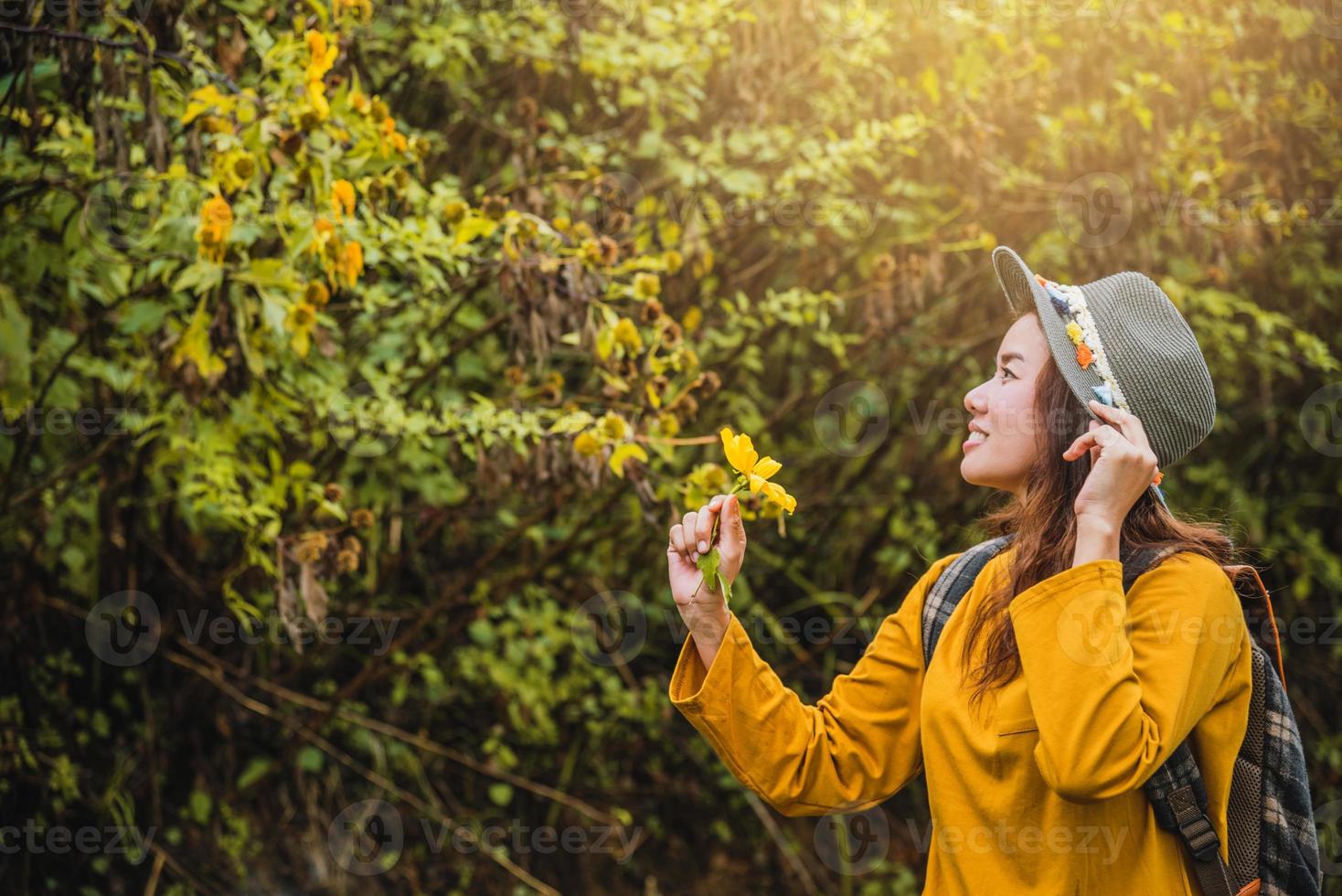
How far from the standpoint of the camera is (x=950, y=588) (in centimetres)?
161

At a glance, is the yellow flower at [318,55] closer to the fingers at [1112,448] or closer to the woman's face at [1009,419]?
the woman's face at [1009,419]

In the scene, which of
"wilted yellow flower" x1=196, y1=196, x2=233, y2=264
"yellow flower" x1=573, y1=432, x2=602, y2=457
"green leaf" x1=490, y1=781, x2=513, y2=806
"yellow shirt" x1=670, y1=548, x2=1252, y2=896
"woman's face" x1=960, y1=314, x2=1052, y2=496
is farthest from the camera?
"green leaf" x1=490, y1=781, x2=513, y2=806

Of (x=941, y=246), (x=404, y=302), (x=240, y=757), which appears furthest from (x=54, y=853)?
(x=941, y=246)

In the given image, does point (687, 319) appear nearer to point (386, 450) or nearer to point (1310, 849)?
point (386, 450)

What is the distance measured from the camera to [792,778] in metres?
1.56

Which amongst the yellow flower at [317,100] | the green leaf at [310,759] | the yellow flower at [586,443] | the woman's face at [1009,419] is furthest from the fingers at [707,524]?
the green leaf at [310,759]

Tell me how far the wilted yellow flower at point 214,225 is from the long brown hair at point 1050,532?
4.30 feet

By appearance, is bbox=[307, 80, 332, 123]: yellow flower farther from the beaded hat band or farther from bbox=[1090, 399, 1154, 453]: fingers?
bbox=[1090, 399, 1154, 453]: fingers

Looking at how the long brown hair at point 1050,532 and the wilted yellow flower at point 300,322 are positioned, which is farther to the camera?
the wilted yellow flower at point 300,322

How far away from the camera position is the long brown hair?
4.68 feet

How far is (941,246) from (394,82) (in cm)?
150

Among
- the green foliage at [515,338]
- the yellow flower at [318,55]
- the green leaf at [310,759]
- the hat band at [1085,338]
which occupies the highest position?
the yellow flower at [318,55]

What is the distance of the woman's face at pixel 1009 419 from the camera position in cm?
152

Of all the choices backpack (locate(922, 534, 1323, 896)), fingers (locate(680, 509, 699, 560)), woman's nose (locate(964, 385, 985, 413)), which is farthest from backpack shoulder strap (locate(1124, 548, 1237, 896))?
fingers (locate(680, 509, 699, 560))
